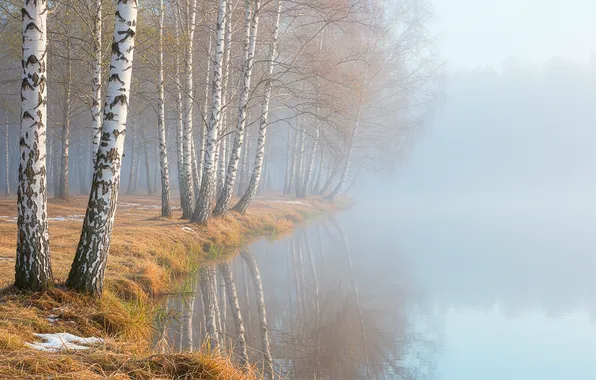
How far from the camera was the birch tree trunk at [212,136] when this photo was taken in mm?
13992

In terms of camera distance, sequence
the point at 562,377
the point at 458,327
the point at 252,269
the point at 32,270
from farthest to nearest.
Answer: the point at 252,269 < the point at 458,327 < the point at 562,377 < the point at 32,270

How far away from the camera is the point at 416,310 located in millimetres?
9555

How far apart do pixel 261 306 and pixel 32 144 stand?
15.2 ft

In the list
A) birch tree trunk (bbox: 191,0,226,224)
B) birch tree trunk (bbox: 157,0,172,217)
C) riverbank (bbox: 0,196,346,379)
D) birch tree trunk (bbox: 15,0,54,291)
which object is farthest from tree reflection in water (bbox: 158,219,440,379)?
birch tree trunk (bbox: 157,0,172,217)

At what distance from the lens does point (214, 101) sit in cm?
1432

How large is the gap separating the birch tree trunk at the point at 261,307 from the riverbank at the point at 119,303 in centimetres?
75

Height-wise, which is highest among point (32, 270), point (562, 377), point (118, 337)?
point (32, 270)

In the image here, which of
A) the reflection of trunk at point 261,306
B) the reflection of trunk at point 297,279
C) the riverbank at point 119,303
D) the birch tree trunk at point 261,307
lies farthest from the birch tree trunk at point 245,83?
the reflection of trunk at point 297,279

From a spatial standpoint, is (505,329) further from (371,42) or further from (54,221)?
(371,42)

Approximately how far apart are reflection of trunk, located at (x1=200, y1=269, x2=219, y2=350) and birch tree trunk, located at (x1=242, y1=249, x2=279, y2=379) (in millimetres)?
635

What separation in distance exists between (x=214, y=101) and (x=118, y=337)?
373 inches

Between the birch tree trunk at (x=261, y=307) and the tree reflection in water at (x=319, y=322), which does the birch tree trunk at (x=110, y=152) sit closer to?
the tree reflection in water at (x=319, y=322)

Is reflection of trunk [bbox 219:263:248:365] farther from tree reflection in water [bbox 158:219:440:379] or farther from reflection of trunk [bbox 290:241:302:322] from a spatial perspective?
reflection of trunk [bbox 290:241:302:322]

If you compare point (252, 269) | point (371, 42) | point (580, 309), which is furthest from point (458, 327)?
point (371, 42)
